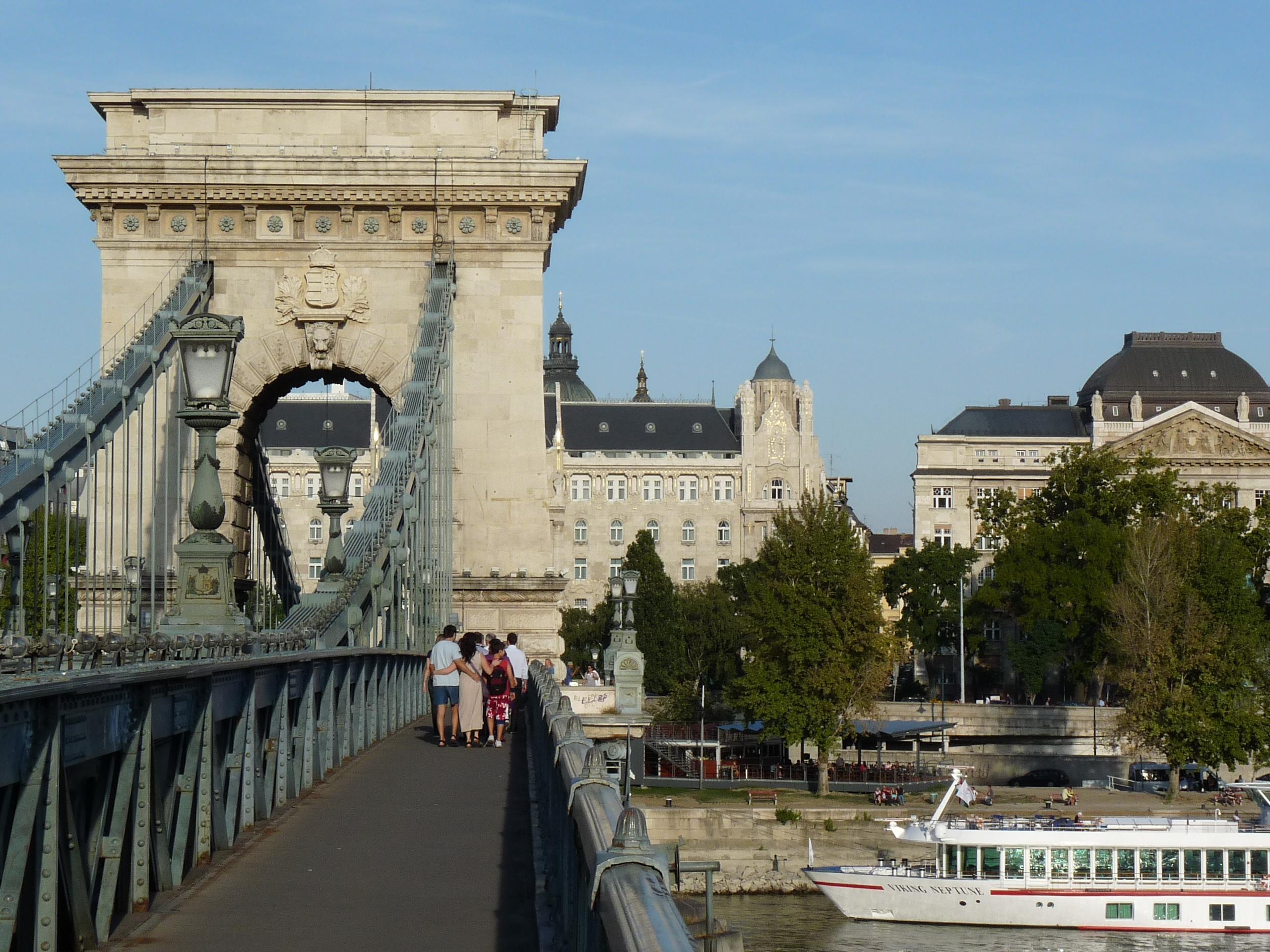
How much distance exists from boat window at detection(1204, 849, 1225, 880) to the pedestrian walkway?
4114cm

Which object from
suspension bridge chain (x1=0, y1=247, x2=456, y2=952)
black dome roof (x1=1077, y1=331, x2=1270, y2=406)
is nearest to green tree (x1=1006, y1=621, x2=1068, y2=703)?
black dome roof (x1=1077, y1=331, x2=1270, y2=406)

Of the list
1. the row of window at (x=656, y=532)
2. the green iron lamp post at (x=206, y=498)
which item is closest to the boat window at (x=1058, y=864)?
the green iron lamp post at (x=206, y=498)

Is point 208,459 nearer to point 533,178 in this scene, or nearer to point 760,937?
point 533,178

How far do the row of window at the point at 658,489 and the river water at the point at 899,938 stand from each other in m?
86.4

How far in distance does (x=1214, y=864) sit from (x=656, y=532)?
88.4 metres

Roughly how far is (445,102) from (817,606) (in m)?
30.7

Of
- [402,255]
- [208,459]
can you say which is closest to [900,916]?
[402,255]

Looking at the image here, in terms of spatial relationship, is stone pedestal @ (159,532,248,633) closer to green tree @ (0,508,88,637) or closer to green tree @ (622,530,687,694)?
green tree @ (0,508,88,637)

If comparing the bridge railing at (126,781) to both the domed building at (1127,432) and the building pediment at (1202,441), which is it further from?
the building pediment at (1202,441)

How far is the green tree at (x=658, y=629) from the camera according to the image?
317 feet

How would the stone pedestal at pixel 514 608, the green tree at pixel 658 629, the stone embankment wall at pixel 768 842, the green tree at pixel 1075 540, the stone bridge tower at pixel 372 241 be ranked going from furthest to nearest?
the green tree at pixel 658 629
the green tree at pixel 1075 540
the stone embankment wall at pixel 768 842
the stone bridge tower at pixel 372 241
the stone pedestal at pixel 514 608

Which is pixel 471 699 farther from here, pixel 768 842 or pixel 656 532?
pixel 656 532

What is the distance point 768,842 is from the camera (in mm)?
56031

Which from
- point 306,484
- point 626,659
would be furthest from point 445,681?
point 306,484
